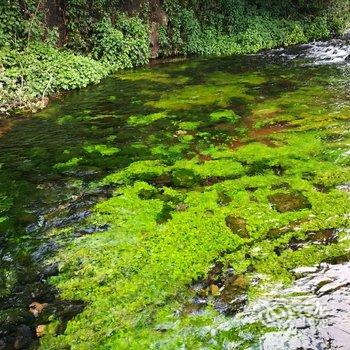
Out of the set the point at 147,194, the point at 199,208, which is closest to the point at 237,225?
the point at 199,208

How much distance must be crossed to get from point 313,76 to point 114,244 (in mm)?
10626

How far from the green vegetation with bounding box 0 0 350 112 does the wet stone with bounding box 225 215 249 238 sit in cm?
779

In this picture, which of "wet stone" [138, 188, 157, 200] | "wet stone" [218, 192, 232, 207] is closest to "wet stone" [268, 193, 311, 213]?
"wet stone" [218, 192, 232, 207]

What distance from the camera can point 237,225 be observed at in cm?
556

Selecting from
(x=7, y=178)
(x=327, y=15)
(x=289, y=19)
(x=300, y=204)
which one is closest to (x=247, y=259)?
(x=300, y=204)

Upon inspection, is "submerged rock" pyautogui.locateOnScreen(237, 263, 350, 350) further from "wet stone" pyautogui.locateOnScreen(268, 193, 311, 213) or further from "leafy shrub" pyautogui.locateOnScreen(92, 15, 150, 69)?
"leafy shrub" pyautogui.locateOnScreen(92, 15, 150, 69)

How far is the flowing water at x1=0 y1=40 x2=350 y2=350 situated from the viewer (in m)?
4.14

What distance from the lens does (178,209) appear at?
6059mm

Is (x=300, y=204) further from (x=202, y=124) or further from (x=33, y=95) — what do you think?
(x=33, y=95)

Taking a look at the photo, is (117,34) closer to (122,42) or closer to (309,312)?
(122,42)

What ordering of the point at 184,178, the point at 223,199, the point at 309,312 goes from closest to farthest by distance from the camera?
1. the point at 309,312
2. the point at 223,199
3. the point at 184,178

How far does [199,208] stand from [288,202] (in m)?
1.20

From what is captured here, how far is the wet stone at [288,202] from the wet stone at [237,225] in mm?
584

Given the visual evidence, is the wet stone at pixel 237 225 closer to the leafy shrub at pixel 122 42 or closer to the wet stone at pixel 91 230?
the wet stone at pixel 91 230
